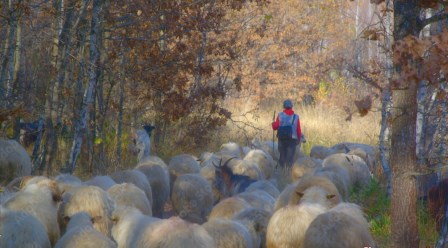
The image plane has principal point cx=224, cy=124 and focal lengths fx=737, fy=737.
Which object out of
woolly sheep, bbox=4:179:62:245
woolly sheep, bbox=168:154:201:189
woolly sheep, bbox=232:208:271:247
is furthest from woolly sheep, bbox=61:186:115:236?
woolly sheep, bbox=168:154:201:189

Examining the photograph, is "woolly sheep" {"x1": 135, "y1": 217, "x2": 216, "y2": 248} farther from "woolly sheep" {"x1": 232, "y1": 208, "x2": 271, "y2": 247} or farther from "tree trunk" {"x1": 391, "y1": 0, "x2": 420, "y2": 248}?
"tree trunk" {"x1": 391, "y1": 0, "x2": 420, "y2": 248}

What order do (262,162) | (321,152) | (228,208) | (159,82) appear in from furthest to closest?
(321,152) < (159,82) < (262,162) < (228,208)

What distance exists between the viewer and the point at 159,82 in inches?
670

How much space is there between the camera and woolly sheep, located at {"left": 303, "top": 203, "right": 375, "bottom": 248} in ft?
24.1

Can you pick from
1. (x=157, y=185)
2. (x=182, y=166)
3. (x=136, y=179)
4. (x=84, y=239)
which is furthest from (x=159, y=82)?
(x=84, y=239)

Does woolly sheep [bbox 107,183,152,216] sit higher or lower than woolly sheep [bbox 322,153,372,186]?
higher

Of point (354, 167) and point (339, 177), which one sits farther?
Result: point (354, 167)

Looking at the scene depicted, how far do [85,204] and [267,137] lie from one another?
17198 millimetres

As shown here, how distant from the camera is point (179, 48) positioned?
54.3 feet

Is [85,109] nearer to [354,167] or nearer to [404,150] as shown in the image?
[354,167]

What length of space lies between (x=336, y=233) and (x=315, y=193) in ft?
7.88

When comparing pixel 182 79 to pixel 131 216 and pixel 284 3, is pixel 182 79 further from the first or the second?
pixel 284 3

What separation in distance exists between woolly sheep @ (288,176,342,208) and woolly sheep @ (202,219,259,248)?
145 centimetres

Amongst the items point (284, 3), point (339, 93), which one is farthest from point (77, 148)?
point (284, 3)
